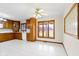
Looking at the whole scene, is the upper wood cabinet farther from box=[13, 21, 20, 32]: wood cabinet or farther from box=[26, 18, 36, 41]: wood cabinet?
box=[26, 18, 36, 41]: wood cabinet

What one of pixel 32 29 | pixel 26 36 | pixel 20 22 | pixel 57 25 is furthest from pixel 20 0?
pixel 20 22

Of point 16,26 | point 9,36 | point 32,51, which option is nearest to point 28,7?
point 32,51

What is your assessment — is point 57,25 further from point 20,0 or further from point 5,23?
point 20,0

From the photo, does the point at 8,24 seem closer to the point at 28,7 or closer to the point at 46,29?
the point at 46,29

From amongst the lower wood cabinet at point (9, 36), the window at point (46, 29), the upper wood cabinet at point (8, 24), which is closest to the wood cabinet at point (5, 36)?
the lower wood cabinet at point (9, 36)

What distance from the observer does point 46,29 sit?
936cm

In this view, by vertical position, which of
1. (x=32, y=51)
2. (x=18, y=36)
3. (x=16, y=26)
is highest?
(x=16, y=26)

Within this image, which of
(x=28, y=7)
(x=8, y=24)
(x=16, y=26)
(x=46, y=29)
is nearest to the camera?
(x=28, y=7)

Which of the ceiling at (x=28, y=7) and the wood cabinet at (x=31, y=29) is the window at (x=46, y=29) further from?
the ceiling at (x=28, y=7)

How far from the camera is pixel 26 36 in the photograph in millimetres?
9992

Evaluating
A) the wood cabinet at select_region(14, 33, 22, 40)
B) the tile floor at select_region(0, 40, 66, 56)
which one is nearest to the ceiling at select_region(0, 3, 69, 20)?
the tile floor at select_region(0, 40, 66, 56)

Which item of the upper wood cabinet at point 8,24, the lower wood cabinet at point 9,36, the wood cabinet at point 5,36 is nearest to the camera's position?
the wood cabinet at point 5,36

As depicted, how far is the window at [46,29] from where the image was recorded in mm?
8797

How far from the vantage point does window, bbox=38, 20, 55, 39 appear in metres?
8.80
